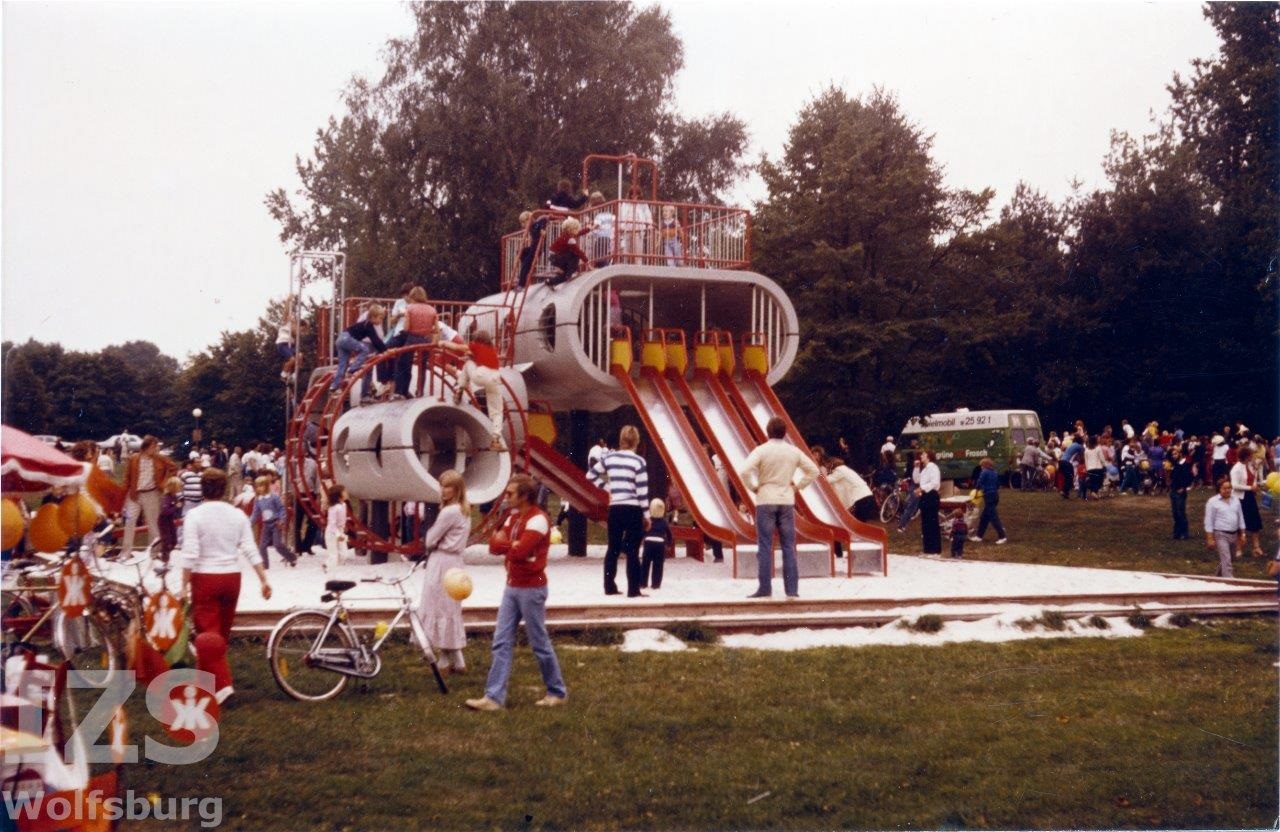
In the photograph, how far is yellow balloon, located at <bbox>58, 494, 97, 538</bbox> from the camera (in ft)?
31.3

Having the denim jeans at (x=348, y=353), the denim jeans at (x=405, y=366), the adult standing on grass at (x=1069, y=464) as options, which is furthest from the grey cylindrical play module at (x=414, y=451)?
the adult standing on grass at (x=1069, y=464)

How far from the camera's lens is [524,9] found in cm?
3497

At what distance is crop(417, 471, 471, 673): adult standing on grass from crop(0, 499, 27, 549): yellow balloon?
3550mm

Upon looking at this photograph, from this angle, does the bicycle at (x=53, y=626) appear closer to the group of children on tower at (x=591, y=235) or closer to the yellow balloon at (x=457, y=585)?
the yellow balloon at (x=457, y=585)

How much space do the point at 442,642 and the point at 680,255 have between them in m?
13.2

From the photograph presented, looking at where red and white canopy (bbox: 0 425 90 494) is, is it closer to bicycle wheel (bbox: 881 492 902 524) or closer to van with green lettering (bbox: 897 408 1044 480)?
bicycle wheel (bbox: 881 492 902 524)

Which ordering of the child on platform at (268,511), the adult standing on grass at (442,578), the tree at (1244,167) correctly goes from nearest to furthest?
the adult standing on grass at (442,578), the child on platform at (268,511), the tree at (1244,167)

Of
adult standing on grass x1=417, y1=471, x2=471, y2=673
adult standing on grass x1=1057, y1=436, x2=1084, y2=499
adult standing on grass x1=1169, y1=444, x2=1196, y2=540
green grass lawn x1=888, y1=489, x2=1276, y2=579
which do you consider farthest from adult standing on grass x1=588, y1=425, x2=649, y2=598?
adult standing on grass x1=1057, y1=436, x2=1084, y2=499

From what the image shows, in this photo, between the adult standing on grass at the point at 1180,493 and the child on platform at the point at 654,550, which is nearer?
the child on platform at the point at 654,550

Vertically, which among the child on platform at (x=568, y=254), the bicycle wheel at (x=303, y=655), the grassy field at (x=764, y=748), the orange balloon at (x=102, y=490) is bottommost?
the grassy field at (x=764, y=748)

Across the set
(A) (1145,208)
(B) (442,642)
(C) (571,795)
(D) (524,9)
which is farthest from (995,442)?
(C) (571,795)

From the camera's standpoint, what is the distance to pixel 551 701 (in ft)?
34.1

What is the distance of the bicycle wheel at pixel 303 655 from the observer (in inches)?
414

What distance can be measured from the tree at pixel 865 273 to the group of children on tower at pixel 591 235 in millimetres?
9981
